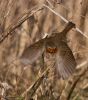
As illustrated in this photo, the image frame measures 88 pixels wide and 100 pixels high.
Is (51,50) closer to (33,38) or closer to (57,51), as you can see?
(57,51)

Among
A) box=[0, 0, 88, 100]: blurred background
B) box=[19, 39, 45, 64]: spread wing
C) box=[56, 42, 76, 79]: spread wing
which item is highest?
box=[19, 39, 45, 64]: spread wing

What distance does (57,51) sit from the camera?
4.93 feet

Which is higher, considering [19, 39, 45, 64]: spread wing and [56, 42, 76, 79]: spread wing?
[19, 39, 45, 64]: spread wing

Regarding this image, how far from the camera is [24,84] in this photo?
7.71ft

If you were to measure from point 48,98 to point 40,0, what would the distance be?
2.99ft

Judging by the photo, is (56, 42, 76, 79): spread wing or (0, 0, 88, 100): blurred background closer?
(56, 42, 76, 79): spread wing

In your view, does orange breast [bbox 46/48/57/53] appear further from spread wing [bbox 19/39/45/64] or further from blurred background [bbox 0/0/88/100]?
blurred background [bbox 0/0/88/100]

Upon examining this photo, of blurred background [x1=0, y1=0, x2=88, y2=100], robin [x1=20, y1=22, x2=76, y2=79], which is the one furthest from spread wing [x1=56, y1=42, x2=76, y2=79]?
blurred background [x1=0, y1=0, x2=88, y2=100]

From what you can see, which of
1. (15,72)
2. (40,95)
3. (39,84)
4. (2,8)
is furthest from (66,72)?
(15,72)

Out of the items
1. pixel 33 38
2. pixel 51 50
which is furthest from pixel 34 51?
pixel 33 38

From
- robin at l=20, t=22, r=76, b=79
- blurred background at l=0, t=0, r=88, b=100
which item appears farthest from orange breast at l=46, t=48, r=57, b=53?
blurred background at l=0, t=0, r=88, b=100

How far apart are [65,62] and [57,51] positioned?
0.07 metres

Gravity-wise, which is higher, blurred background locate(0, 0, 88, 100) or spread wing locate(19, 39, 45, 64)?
spread wing locate(19, 39, 45, 64)

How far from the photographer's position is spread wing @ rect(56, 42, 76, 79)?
144 cm
